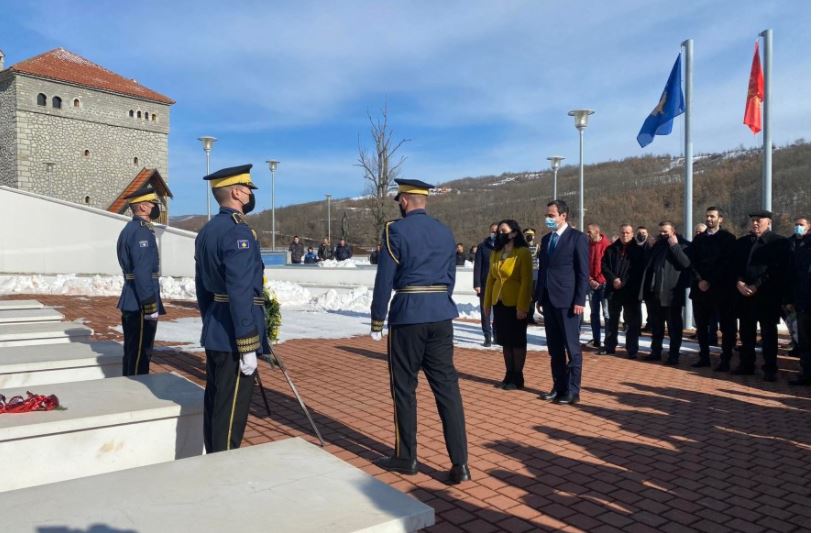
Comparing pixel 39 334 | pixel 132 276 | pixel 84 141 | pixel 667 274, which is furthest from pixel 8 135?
pixel 667 274

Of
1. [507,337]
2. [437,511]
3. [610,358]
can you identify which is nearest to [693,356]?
[610,358]

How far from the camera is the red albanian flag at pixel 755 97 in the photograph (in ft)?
40.8

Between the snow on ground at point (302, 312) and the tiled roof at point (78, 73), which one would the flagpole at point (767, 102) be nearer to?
the snow on ground at point (302, 312)

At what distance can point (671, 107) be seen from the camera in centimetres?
1343

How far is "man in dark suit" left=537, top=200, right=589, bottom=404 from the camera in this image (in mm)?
6438

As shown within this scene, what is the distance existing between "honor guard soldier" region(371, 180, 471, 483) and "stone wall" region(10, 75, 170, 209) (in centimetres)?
4000

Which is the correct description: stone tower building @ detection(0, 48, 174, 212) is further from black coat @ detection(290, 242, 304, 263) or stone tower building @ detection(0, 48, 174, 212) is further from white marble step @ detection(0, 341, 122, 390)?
white marble step @ detection(0, 341, 122, 390)

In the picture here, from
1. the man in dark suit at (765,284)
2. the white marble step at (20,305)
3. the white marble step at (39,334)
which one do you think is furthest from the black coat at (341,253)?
the man in dark suit at (765,284)

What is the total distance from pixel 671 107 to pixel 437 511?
38.4ft

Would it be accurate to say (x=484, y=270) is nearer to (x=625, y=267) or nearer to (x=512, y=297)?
(x=625, y=267)

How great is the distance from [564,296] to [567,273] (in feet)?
0.74

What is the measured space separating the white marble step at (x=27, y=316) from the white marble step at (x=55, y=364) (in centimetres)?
226

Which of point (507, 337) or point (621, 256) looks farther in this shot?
point (621, 256)

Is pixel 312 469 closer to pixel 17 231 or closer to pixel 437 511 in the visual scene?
pixel 437 511
